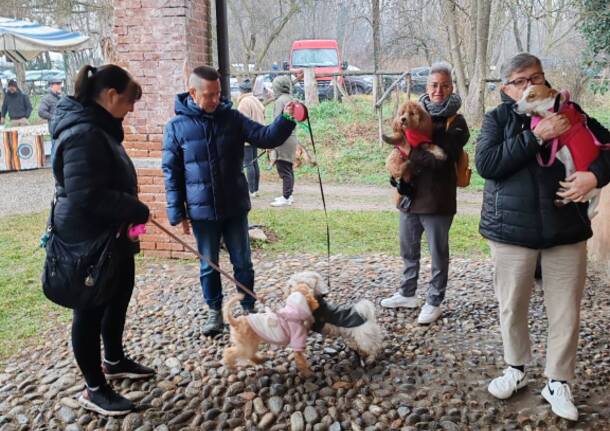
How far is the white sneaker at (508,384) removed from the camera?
333 centimetres

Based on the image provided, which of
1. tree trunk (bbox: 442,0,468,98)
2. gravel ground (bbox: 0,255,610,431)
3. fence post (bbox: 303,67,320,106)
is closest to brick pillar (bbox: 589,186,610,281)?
gravel ground (bbox: 0,255,610,431)

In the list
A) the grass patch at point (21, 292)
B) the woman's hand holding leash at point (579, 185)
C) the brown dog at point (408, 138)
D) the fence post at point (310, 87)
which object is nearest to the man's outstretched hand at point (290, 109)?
the brown dog at point (408, 138)

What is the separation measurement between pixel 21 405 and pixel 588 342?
378 centimetres

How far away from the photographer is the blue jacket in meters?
3.96

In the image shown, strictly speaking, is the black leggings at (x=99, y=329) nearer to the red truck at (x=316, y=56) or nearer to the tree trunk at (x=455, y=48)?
the tree trunk at (x=455, y=48)

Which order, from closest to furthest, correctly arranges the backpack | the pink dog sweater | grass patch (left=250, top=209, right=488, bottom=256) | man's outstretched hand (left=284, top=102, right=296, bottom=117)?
the pink dog sweater < man's outstretched hand (left=284, top=102, right=296, bottom=117) < the backpack < grass patch (left=250, top=209, right=488, bottom=256)

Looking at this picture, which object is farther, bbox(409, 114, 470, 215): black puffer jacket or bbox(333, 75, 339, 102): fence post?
bbox(333, 75, 339, 102): fence post

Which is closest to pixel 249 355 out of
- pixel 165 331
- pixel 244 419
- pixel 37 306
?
pixel 244 419

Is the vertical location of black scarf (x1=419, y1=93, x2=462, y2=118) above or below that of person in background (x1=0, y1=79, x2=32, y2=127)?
below

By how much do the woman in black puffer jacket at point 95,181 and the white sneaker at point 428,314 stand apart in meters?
2.23

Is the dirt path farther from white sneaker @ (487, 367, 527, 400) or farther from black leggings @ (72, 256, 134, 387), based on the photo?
black leggings @ (72, 256, 134, 387)

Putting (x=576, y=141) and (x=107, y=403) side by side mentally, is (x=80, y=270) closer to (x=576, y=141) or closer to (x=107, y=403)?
(x=107, y=403)

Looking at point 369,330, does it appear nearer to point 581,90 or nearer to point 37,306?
point 37,306

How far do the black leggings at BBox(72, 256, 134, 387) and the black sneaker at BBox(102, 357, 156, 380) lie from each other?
1.9 inches
